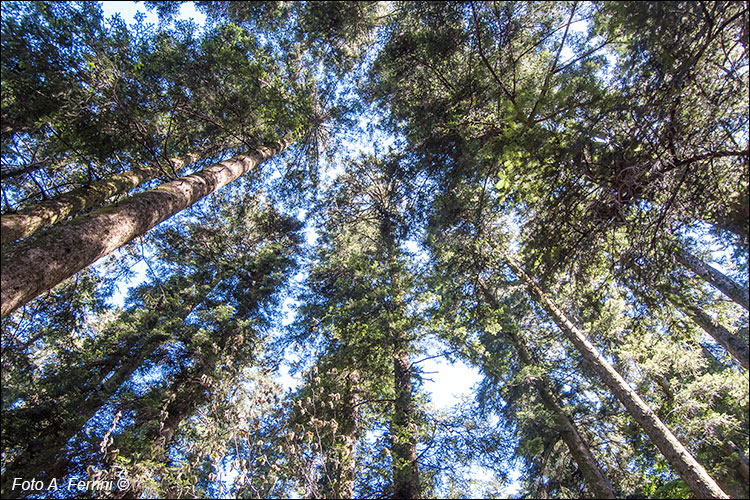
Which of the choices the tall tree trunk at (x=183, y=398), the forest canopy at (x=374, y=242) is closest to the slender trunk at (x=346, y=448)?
the forest canopy at (x=374, y=242)

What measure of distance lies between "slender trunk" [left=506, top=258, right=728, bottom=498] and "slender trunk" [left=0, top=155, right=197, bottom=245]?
747 centimetres

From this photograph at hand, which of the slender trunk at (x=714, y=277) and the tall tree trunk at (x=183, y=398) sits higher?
the slender trunk at (x=714, y=277)

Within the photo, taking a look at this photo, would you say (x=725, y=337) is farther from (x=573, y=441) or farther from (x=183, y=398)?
(x=183, y=398)

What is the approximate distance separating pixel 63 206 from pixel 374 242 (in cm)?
929

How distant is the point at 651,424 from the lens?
223 inches

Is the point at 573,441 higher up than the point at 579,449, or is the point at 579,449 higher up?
the point at 573,441

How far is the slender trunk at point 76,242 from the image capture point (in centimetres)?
247

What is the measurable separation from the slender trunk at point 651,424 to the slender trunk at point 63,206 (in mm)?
7475

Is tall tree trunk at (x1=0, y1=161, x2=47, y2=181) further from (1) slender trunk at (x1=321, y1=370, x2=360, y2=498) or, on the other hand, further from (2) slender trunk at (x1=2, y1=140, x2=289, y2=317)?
(1) slender trunk at (x1=321, y1=370, x2=360, y2=498)

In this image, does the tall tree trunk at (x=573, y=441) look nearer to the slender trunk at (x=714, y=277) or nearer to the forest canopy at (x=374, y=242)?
the forest canopy at (x=374, y=242)

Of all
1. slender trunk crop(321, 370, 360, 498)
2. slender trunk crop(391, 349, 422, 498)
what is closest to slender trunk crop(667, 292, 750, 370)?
slender trunk crop(391, 349, 422, 498)

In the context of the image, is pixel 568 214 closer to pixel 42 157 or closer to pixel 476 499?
pixel 476 499

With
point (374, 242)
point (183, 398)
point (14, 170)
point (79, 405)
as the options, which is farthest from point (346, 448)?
point (374, 242)

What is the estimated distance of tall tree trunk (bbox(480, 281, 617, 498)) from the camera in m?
8.22
